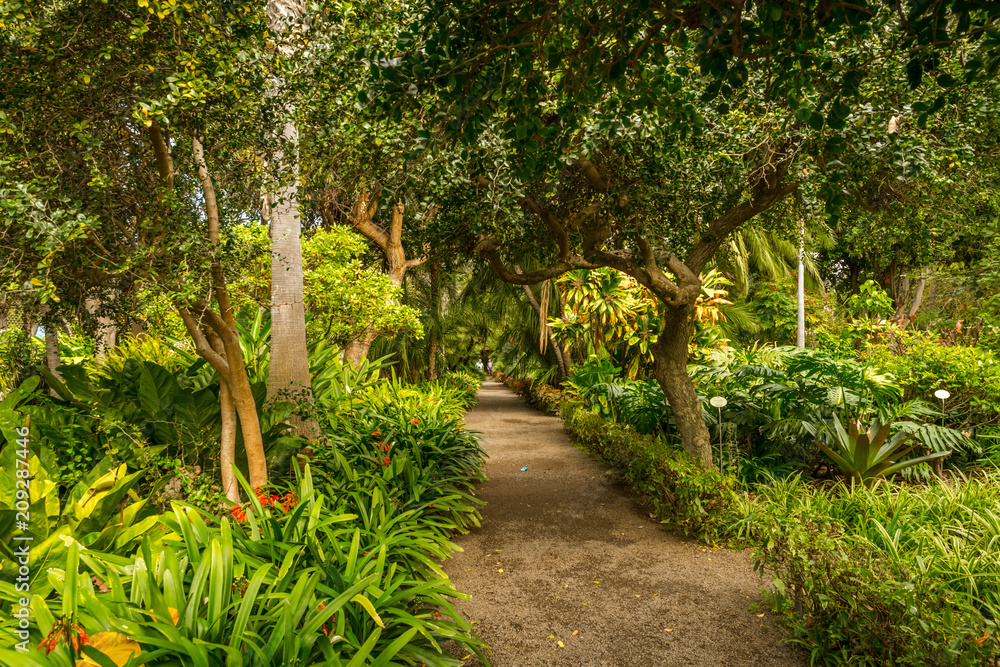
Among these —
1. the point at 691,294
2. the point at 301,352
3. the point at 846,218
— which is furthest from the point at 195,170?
the point at 846,218

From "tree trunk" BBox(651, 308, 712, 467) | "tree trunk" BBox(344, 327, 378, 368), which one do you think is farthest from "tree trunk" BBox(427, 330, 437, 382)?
"tree trunk" BBox(651, 308, 712, 467)

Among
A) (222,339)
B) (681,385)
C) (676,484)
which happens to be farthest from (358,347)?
(676,484)

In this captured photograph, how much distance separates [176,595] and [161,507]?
7.47ft

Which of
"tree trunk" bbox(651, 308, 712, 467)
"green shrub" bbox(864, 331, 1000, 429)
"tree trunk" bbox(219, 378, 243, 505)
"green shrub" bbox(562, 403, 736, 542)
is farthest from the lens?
"green shrub" bbox(864, 331, 1000, 429)

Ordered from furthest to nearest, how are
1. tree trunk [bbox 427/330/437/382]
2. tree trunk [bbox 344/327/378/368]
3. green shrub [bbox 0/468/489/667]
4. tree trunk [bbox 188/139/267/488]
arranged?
1. tree trunk [bbox 427/330/437/382]
2. tree trunk [bbox 344/327/378/368]
3. tree trunk [bbox 188/139/267/488]
4. green shrub [bbox 0/468/489/667]

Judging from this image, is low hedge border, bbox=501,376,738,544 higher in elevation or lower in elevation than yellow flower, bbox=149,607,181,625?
lower

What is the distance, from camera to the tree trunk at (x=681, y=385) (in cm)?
590

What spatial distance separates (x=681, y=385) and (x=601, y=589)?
8.83ft

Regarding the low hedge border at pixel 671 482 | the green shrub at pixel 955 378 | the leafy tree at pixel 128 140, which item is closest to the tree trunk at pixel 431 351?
the low hedge border at pixel 671 482

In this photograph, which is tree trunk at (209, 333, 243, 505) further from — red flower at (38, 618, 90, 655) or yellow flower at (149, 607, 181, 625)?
red flower at (38, 618, 90, 655)

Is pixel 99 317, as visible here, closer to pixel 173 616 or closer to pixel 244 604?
pixel 173 616

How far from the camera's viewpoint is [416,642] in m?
2.84

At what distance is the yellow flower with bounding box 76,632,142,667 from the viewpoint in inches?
74.4

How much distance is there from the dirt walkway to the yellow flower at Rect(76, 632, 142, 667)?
6.06 feet
